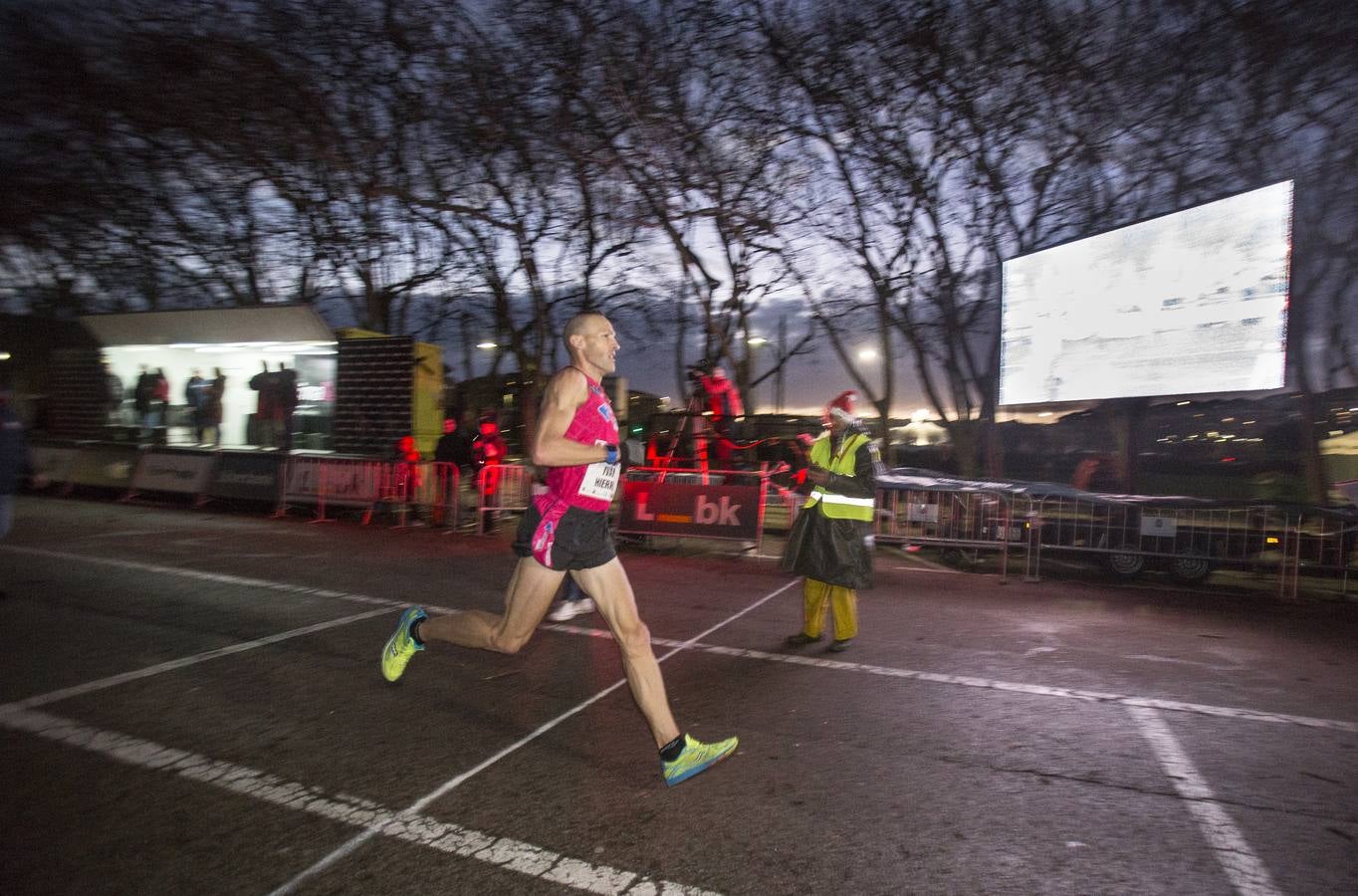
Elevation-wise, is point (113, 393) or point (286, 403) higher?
point (113, 393)

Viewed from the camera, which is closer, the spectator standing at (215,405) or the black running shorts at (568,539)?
the black running shorts at (568,539)

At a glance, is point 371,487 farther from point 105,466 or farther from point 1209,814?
point 1209,814

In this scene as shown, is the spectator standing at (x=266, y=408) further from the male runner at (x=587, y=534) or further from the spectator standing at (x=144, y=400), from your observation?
the male runner at (x=587, y=534)

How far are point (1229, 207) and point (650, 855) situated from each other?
12384mm

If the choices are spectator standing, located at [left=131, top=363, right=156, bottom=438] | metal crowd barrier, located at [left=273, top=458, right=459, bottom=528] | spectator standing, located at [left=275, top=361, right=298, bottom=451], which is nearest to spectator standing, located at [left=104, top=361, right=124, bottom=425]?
spectator standing, located at [left=131, top=363, right=156, bottom=438]

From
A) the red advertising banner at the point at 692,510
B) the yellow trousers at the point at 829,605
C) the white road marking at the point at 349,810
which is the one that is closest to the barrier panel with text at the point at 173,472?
the red advertising banner at the point at 692,510

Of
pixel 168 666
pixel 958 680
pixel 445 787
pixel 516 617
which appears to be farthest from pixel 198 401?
pixel 958 680

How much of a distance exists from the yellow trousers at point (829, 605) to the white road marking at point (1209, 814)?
192cm

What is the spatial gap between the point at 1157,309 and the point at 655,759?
11.6m

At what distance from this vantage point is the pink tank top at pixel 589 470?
143 inches

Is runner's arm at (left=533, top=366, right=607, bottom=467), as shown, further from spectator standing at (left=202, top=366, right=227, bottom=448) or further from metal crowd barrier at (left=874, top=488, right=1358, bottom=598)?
spectator standing at (left=202, top=366, right=227, bottom=448)

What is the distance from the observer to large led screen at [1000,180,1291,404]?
1104 cm

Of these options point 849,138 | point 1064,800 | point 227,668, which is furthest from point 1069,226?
point 227,668

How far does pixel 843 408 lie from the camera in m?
6.36
